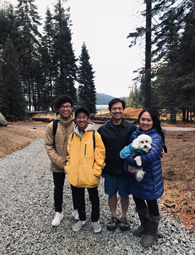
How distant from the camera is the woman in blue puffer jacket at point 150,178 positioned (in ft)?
7.09

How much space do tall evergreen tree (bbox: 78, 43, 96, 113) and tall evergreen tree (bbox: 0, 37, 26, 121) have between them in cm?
1158

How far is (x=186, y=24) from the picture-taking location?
19.4 ft

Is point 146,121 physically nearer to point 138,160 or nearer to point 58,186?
point 138,160

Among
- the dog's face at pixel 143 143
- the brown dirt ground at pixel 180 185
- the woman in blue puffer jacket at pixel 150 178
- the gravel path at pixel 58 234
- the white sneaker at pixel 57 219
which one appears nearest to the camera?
the dog's face at pixel 143 143

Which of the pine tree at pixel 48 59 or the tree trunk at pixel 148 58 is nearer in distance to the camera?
the tree trunk at pixel 148 58

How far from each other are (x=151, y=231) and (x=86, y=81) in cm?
2759

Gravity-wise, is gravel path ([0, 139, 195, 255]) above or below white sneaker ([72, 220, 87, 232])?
below

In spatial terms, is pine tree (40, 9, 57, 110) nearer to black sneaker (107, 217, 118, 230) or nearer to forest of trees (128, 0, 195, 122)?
forest of trees (128, 0, 195, 122)

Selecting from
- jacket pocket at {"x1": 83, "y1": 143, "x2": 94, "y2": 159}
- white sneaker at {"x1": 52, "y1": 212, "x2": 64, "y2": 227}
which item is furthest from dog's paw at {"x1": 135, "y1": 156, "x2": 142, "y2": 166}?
white sneaker at {"x1": 52, "y1": 212, "x2": 64, "y2": 227}

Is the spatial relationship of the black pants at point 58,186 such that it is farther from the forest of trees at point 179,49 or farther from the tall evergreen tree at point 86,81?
the tall evergreen tree at point 86,81

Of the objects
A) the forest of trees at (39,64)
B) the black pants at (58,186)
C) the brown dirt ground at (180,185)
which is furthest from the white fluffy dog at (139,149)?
the forest of trees at (39,64)

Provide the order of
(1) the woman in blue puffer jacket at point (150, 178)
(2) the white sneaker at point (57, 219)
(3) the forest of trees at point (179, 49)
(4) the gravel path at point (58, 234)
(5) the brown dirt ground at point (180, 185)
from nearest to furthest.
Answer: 1. (1) the woman in blue puffer jacket at point (150, 178)
2. (4) the gravel path at point (58, 234)
3. (2) the white sneaker at point (57, 219)
4. (5) the brown dirt ground at point (180, 185)
5. (3) the forest of trees at point (179, 49)

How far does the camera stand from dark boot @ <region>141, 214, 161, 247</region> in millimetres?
2336

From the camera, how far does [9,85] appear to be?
17.5 meters
